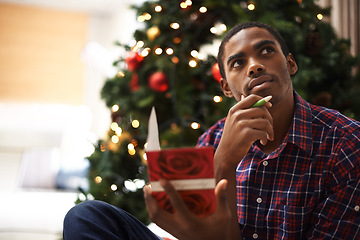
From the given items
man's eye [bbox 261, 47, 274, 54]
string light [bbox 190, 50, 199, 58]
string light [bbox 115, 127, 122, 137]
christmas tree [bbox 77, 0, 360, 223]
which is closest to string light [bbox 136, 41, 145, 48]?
christmas tree [bbox 77, 0, 360, 223]

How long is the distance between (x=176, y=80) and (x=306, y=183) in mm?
1045

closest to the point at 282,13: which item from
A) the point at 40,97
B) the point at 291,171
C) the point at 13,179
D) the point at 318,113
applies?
the point at 318,113

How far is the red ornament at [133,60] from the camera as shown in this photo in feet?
6.38

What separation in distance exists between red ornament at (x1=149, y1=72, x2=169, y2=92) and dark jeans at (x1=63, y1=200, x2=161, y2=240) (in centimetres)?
103

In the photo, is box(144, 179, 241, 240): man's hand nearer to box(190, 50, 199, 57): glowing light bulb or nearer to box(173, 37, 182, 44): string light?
box(190, 50, 199, 57): glowing light bulb

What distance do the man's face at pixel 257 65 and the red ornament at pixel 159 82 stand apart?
2.76 feet

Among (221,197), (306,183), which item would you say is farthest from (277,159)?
(221,197)

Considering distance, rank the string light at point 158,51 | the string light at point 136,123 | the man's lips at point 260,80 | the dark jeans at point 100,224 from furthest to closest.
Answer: the string light at point 136,123
the string light at point 158,51
the man's lips at point 260,80
the dark jeans at point 100,224

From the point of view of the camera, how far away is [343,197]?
0.83 metres

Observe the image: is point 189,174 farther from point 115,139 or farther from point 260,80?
point 115,139

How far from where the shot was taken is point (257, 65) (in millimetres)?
901

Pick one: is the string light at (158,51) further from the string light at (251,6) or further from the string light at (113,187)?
the string light at (113,187)

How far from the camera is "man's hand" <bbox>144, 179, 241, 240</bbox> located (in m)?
0.58

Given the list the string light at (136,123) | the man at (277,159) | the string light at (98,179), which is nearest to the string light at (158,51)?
the string light at (136,123)
